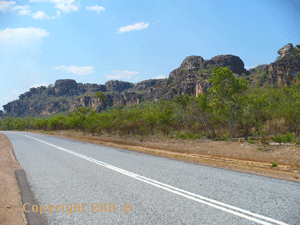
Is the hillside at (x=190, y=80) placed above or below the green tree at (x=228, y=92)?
above

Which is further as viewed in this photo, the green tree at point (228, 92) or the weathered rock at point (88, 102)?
the weathered rock at point (88, 102)

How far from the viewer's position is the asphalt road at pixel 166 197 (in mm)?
3408

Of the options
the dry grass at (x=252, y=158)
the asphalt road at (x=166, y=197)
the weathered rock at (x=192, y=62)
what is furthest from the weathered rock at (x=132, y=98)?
the asphalt road at (x=166, y=197)

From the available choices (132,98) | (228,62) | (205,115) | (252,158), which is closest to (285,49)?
(228,62)

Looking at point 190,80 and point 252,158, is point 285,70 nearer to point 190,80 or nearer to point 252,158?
point 190,80

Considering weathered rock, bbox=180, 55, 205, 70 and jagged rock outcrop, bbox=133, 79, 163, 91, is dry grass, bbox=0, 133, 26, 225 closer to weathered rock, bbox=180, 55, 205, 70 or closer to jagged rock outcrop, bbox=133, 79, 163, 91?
weathered rock, bbox=180, 55, 205, 70

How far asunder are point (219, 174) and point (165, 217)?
3.35 meters

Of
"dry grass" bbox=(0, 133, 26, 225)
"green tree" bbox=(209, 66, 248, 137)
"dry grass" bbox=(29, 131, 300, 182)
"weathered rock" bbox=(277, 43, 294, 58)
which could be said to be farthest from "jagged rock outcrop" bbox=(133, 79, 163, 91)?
"dry grass" bbox=(0, 133, 26, 225)

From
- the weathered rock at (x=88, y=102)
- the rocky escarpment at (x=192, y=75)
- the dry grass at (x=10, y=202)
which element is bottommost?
the dry grass at (x=10, y=202)

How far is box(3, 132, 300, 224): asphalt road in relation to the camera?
3408mm

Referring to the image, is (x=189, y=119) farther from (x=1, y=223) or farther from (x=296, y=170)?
(x=1, y=223)

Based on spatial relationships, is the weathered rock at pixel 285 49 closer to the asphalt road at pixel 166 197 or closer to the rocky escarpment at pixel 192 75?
the rocky escarpment at pixel 192 75

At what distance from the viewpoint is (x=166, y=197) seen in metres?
4.30

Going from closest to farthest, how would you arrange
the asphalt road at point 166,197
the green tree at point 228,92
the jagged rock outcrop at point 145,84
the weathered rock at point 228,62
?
the asphalt road at point 166,197, the green tree at point 228,92, the weathered rock at point 228,62, the jagged rock outcrop at point 145,84
